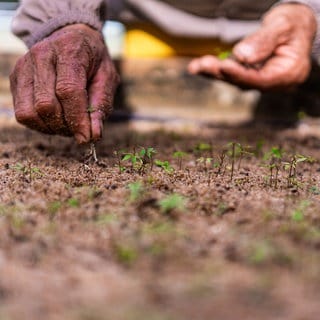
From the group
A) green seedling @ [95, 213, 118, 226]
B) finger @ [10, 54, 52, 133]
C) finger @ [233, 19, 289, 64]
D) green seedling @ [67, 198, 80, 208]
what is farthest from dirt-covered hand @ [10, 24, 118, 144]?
finger @ [233, 19, 289, 64]

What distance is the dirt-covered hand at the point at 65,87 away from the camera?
210cm

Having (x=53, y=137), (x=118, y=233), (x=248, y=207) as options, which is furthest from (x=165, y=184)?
(x=53, y=137)

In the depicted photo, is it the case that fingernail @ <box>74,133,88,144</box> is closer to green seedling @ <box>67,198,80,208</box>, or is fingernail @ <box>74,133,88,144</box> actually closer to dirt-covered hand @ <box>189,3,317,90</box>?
green seedling @ <box>67,198,80,208</box>

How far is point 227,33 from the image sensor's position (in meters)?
4.03

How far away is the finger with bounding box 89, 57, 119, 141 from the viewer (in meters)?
2.12


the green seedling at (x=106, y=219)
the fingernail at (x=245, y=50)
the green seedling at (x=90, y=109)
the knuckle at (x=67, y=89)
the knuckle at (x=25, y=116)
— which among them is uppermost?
the fingernail at (x=245, y=50)

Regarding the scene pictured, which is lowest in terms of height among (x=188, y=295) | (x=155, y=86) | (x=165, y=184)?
(x=155, y=86)

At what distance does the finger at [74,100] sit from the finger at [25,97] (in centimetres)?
14

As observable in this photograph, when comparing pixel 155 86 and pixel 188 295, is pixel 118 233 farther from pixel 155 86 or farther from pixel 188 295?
pixel 155 86

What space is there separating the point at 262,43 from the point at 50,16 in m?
1.14

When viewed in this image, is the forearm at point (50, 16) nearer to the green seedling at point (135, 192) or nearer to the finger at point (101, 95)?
the finger at point (101, 95)

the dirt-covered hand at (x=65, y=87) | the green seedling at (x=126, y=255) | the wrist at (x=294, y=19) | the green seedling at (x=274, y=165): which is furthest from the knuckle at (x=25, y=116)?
the wrist at (x=294, y=19)

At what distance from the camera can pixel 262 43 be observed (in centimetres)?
284

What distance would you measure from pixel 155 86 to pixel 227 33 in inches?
27.2
